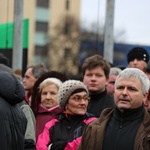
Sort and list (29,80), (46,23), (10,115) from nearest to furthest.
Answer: (10,115) → (29,80) → (46,23)

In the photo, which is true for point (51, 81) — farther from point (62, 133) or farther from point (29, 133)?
point (29, 133)

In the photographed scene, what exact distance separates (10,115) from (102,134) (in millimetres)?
755

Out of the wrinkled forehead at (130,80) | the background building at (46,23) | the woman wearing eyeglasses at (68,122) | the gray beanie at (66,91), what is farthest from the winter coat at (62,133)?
the background building at (46,23)

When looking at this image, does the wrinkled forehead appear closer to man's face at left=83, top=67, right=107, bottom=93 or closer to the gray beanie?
the gray beanie

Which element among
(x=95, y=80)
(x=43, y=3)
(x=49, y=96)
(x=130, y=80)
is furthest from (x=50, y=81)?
(x=43, y=3)

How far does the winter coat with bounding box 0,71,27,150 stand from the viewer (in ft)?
14.8

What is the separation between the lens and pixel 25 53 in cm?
1067

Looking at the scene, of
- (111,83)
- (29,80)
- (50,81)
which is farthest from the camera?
(29,80)

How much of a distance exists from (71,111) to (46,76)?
1305 millimetres

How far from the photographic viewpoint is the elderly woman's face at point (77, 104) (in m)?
5.66

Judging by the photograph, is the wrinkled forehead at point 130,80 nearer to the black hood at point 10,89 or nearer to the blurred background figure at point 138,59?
the black hood at point 10,89

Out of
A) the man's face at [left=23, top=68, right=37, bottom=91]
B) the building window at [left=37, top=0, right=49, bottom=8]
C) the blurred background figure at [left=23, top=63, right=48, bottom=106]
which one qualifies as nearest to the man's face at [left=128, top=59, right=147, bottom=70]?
the blurred background figure at [left=23, top=63, right=48, bottom=106]

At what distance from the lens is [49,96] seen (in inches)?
258

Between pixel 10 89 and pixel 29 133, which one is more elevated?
pixel 10 89
